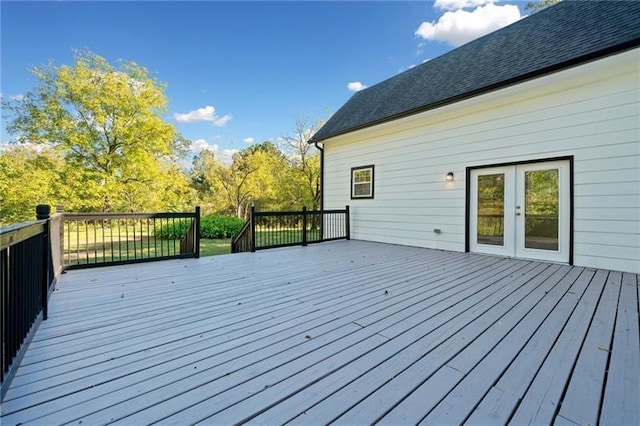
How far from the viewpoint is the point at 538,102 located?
4836 millimetres

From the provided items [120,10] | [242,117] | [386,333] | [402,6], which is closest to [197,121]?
[242,117]

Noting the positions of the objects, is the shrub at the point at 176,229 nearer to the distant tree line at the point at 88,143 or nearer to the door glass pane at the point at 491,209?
the distant tree line at the point at 88,143

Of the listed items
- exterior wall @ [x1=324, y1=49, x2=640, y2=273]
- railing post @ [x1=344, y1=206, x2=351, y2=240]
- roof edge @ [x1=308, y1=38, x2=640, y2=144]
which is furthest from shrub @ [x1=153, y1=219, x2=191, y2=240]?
roof edge @ [x1=308, y1=38, x2=640, y2=144]

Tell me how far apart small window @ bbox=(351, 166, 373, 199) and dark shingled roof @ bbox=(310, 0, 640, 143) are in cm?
117

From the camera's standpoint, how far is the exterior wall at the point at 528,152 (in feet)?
13.3

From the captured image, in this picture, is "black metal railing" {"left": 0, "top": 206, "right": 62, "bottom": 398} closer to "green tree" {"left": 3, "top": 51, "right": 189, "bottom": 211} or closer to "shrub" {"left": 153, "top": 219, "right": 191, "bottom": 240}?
"shrub" {"left": 153, "top": 219, "right": 191, "bottom": 240}

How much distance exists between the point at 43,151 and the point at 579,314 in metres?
16.6

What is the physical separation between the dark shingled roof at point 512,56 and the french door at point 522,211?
161cm

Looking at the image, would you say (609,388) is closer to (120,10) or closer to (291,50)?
(291,50)

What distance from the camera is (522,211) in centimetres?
500

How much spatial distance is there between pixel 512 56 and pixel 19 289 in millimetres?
7611

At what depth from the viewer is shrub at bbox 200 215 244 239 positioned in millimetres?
12088

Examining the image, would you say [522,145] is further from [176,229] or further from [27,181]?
[27,181]

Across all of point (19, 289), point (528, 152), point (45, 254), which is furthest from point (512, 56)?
point (45, 254)
